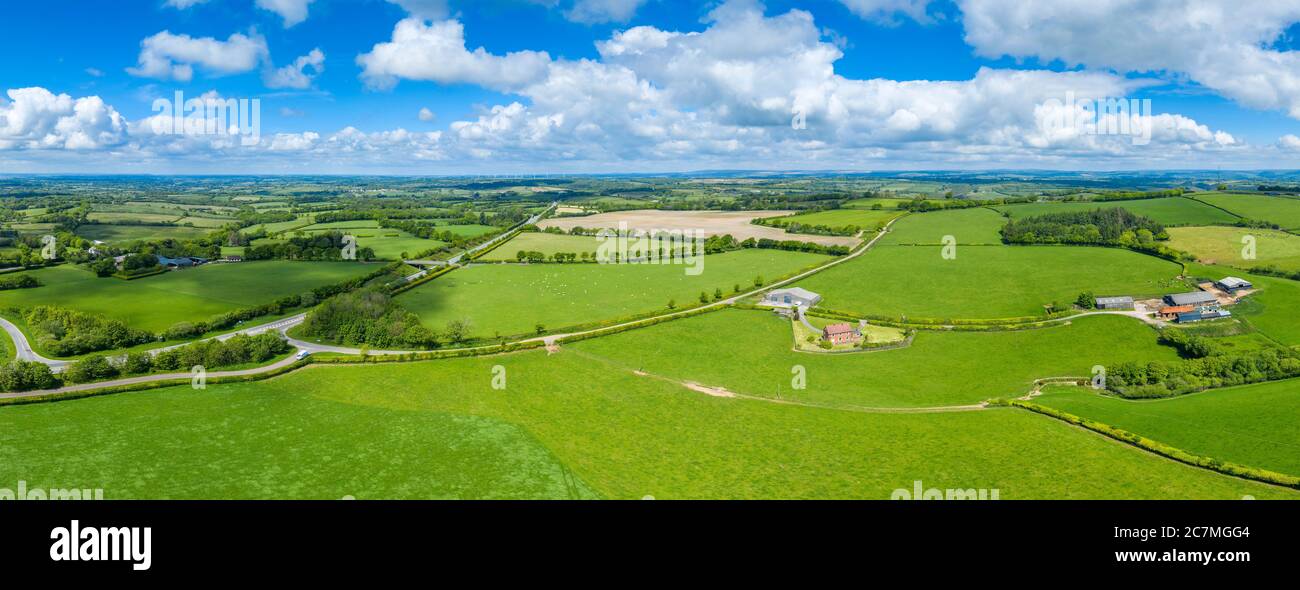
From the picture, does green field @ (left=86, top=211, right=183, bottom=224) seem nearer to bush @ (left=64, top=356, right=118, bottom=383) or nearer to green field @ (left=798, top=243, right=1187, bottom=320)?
bush @ (left=64, top=356, right=118, bottom=383)

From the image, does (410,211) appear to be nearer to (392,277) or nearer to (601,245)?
(601,245)

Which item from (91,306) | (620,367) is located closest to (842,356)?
(620,367)

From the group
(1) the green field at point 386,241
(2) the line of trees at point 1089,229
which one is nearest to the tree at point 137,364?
(1) the green field at point 386,241

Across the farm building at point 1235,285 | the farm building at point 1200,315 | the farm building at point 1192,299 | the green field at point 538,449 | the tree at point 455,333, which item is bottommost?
the green field at point 538,449

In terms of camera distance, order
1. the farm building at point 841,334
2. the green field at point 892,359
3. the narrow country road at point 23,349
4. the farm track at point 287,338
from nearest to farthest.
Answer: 1. the farm track at point 287,338
2. the green field at point 892,359
3. the narrow country road at point 23,349
4. the farm building at point 841,334

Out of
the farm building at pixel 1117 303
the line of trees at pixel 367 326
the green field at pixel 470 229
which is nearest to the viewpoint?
the line of trees at pixel 367 326

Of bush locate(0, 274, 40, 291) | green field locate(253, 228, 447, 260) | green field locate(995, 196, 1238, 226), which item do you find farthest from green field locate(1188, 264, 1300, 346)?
bush locate(0, 274, 40, 291)

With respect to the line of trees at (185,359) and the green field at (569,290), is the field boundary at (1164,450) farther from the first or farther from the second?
the line of trees at (185,359)
